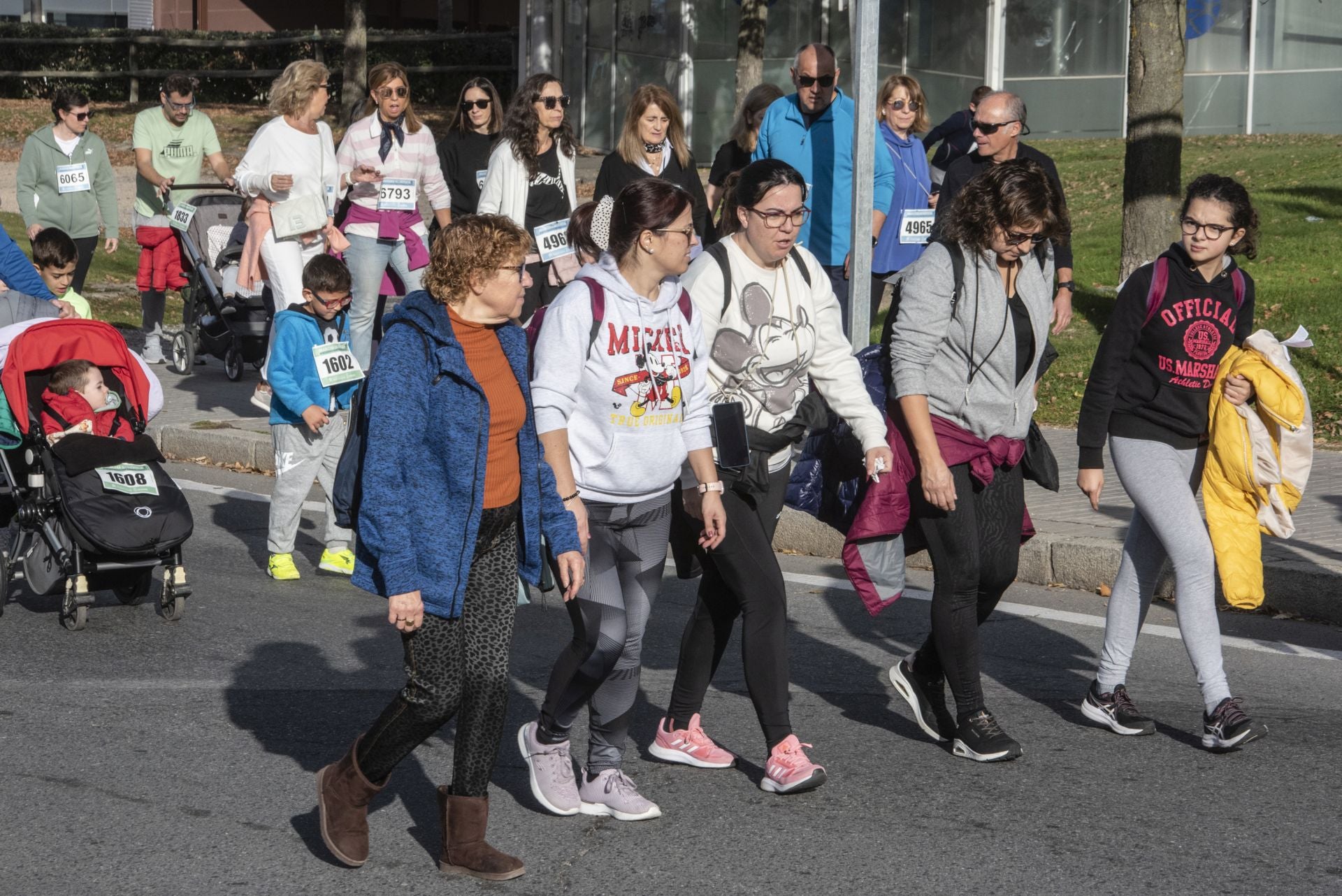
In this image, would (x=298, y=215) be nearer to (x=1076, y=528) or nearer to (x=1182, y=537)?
(x=1076, y=528)

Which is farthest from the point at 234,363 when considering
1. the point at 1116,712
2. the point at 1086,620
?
the point at 1116,712

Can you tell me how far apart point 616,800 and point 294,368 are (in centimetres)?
365

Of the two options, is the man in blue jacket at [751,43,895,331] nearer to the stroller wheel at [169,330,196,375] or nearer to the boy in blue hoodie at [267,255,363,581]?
the boy in blue hoodie at [267,255,363,581]

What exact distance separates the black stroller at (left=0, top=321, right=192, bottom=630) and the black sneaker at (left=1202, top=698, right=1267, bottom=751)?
4.02m

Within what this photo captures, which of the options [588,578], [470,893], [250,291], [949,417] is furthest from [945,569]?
[250,291]

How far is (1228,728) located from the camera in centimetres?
528

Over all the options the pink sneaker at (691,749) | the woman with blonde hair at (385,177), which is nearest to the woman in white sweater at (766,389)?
the pink sneaker at (691,749)

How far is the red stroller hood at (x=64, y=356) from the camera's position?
6906 mm

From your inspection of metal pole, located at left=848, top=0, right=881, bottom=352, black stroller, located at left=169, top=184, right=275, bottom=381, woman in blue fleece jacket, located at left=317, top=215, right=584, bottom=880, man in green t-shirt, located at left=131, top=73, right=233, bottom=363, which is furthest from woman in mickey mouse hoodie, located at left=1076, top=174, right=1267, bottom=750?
man in green t-shirt, located at left=131, top=73, right=233, bottom=363

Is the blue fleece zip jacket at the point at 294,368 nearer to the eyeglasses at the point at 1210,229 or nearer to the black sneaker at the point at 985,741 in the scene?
the black sneaker at the point at 985,741

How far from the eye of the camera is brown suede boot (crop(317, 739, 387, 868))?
14.0 ft

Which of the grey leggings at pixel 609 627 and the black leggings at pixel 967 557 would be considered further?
the black leggings at pixel 967 557

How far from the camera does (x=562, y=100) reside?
9.45 metres

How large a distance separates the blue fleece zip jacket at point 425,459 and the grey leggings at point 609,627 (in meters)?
0.57
